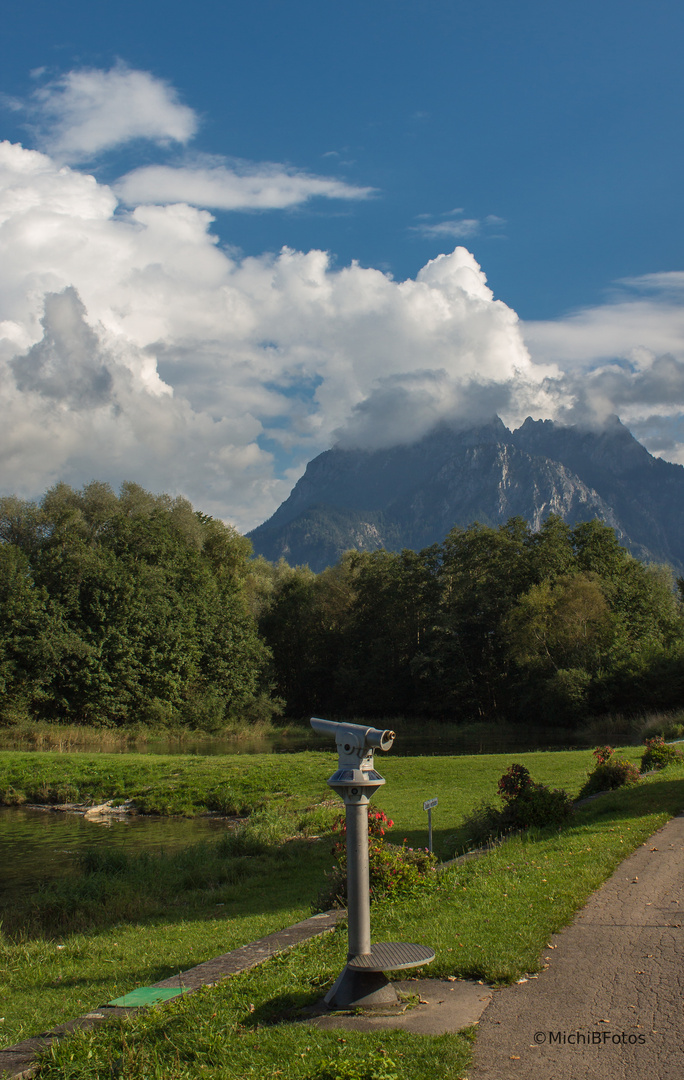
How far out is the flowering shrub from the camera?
8852 mm

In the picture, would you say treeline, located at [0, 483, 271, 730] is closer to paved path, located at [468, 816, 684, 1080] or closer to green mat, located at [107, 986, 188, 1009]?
green mat, located at [107, 986, 188, 1009]

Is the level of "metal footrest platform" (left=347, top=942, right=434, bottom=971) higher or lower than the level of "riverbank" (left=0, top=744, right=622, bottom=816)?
higher

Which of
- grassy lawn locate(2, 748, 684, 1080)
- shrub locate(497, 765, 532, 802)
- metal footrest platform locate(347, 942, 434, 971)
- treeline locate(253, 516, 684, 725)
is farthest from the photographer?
treeline locate(253, 516, 684, 725)

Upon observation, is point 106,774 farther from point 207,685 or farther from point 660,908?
point 207,685

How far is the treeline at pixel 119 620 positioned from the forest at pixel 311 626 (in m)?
0.14

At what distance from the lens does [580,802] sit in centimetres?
1538

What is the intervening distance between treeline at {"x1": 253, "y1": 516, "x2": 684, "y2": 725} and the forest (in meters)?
0.16

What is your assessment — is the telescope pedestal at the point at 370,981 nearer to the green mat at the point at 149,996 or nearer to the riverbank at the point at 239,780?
the green mat at the point at 149,996

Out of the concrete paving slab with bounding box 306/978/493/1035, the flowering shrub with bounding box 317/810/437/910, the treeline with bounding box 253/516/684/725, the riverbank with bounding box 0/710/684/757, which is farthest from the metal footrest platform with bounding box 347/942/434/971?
the treeline with bounding box 253/516/684/725

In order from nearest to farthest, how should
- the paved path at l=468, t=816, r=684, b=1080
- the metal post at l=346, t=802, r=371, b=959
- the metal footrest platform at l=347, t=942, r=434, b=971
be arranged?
the paved path at l=468, t=816, r=684, b=1080
the metal footrest platform at l=347, t=942, r=434, b=971
the metal post at l=346, t=802, r=371, b=959

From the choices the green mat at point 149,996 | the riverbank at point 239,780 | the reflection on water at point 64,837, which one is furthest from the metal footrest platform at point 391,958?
the riverbank at point 239,780

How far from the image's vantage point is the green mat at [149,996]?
19.6 feet

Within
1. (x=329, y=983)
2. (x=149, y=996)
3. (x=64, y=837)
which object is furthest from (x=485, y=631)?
(x=149, y=996)

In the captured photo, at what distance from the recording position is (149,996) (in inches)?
242
